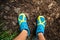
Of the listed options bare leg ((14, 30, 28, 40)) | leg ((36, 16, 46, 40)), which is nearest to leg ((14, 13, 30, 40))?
bare leg ((14, 30, 28, 40))

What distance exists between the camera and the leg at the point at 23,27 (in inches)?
109

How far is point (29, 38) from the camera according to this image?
2.92 metres

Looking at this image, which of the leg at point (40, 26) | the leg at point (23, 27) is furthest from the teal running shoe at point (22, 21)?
the leg at point (40, 26)

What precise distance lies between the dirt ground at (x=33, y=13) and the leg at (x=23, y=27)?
0.19 feet

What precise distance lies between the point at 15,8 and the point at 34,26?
42cm

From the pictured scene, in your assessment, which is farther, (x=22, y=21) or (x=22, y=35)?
(x=22, y=21)

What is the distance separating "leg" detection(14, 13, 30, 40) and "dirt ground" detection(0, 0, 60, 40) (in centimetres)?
6

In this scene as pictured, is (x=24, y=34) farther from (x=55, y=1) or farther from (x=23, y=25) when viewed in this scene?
(x=55, y=1)

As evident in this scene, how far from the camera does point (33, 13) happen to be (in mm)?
3021

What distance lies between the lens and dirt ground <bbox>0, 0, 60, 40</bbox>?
116 inches

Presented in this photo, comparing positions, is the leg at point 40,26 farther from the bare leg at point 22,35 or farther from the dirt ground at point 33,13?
the bare leg at point 22,35

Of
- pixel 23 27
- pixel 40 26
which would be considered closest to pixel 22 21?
pixel 23 27

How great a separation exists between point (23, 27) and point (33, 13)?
283mm

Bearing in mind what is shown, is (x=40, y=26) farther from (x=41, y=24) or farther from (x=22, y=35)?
(x=22, y=35)
